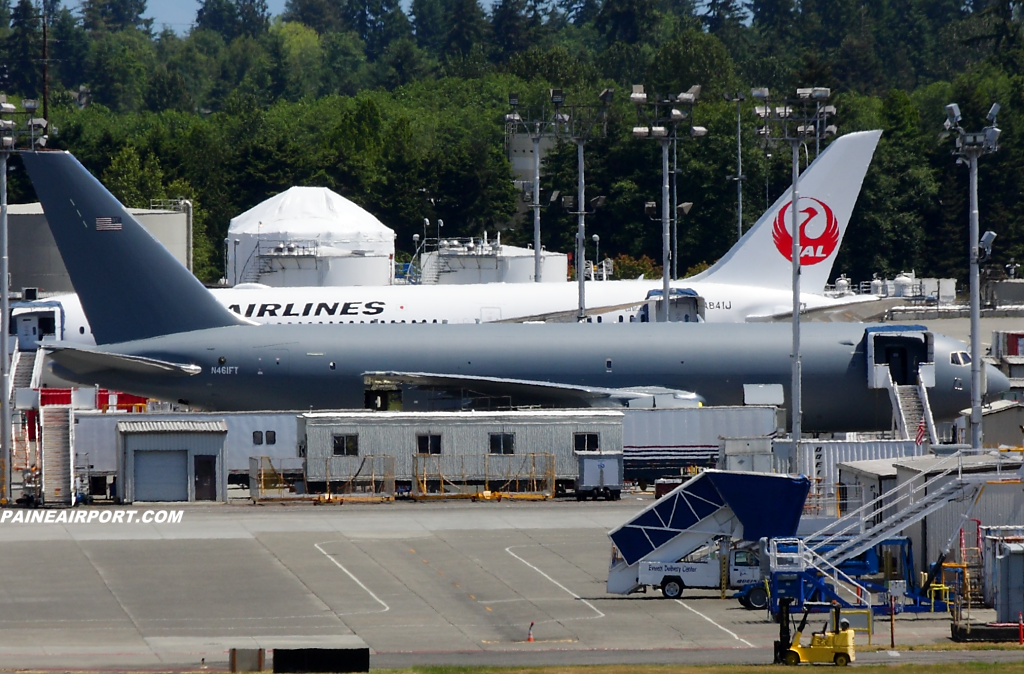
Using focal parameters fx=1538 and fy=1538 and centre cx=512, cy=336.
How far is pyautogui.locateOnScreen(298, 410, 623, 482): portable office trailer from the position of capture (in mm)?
48750

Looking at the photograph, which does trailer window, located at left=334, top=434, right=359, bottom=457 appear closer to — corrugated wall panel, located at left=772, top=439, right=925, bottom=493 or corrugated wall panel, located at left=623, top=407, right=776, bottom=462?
corrugated wall panel, located at left=623, top=407, right=776, bottom=462

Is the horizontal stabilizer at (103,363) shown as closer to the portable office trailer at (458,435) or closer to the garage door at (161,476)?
the garage door at (161,476)

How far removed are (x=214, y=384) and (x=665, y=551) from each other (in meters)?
22.6

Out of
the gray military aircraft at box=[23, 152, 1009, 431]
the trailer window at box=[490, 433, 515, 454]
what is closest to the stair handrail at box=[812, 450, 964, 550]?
the trailer window at box=[490, 433, 515, 454]

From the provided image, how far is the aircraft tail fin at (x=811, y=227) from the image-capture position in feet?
221

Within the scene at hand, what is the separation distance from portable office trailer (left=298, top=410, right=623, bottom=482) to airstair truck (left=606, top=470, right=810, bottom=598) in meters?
13.8

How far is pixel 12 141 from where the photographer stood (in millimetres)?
46812

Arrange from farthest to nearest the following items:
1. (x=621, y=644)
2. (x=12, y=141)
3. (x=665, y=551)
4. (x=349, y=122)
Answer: (x=349, y=122), (x=12, y=141), (x=665, y=551), (x=621, y=644)

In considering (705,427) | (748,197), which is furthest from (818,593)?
(748,197)

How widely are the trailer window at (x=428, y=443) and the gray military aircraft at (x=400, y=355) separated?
3690mm

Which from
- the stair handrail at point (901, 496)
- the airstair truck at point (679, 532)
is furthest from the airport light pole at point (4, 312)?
the stair handrail at point (901, 496)

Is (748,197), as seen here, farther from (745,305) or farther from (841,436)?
(841,436)

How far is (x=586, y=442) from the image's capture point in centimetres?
4906
